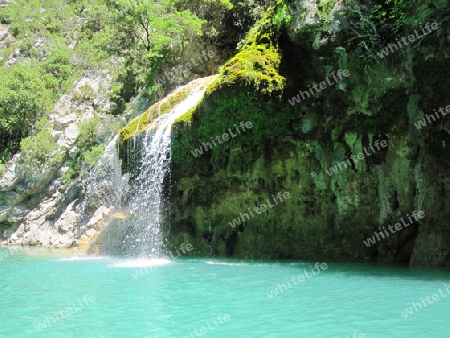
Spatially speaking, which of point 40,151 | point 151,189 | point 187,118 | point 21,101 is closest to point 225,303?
point 187,118

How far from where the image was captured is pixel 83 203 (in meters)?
23.3

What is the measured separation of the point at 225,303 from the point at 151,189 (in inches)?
362

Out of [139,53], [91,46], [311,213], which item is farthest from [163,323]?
[91,46]

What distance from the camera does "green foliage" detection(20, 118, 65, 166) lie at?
26.2m

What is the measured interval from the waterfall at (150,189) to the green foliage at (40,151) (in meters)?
11.1

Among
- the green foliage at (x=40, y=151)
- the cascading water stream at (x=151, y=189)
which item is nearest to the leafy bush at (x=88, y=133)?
the green foliage at (x=40, y=151)

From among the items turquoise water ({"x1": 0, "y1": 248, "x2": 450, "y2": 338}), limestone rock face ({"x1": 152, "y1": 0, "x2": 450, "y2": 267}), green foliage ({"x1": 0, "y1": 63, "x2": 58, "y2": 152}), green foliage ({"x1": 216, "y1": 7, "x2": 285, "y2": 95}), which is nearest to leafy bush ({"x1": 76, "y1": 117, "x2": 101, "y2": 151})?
green foliage ({"x1": 0, "y1": 63, "x2": 58, "y2": 152})

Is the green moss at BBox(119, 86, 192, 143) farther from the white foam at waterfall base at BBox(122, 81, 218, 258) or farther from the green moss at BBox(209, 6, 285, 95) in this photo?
the green moss at BBox(209, 6, 285, 95)

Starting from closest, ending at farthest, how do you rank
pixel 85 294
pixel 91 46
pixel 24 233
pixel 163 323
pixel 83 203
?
1. pixel 163 323
2. pixel 85 294
3. pixel 83 203
4. pixel 24 233
5. pixel 91 46

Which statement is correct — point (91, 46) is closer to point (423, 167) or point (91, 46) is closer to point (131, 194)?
point (131, 194)

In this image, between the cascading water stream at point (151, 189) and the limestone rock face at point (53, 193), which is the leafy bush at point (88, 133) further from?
the cascading water stream at point (151, 189)

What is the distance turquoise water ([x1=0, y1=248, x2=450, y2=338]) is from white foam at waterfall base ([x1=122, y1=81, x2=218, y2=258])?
430 centimetres

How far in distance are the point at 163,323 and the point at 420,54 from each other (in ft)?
32.8

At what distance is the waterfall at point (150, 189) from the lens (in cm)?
1611
